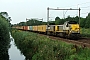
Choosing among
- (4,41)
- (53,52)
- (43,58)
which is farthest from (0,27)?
(53,52)

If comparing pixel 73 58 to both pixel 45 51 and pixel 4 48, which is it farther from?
pixel 4 48

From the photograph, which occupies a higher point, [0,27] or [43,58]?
[0,27]

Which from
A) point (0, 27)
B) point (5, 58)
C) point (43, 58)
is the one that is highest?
point (0, 27)

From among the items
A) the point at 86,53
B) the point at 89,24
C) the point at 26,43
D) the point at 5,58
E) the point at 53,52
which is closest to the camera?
the point at 86,53

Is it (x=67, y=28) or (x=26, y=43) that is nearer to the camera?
(x=26, y=43)

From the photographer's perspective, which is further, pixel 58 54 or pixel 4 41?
pixel 4 41

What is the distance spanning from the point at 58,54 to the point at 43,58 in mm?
3485

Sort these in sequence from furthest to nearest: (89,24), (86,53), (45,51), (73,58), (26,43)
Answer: (89,24) < (26,43) < (45,51) < (86,53) < (73,58)

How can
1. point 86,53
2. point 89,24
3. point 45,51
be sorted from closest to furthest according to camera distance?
point 86,53 → point 45,51 → point 89,24

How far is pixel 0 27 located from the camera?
101ft

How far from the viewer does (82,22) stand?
84062 mm

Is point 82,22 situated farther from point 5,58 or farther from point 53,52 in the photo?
point 53,52

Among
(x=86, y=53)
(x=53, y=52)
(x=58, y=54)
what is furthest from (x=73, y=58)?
(x=53, y=52)

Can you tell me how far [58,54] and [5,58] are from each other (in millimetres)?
20601
